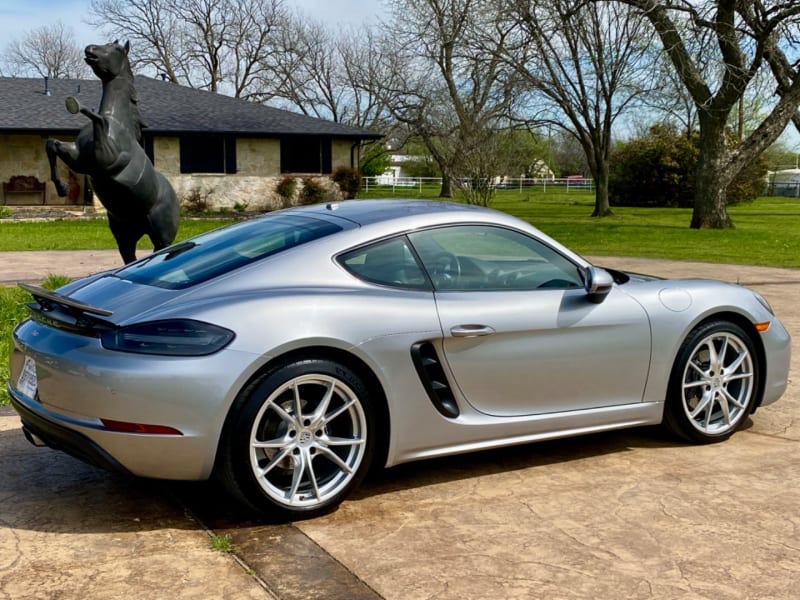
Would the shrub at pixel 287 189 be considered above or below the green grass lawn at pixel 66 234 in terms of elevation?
above

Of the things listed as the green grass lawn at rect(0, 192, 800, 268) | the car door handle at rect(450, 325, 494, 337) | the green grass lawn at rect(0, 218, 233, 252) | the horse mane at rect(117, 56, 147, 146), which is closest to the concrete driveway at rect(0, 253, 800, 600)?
the car door handle at rect(450, 325, 494, 337)

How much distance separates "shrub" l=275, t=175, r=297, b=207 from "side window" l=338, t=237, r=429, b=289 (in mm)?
30046

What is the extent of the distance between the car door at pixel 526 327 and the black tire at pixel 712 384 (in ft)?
0.97

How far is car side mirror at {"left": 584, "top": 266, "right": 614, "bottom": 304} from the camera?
4.43 m

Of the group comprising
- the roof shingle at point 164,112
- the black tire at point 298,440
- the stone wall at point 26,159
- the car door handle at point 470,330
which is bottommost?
the black tire at point 298,440

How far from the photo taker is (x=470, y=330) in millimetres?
4148

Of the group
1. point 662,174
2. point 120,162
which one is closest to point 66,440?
point 120,162

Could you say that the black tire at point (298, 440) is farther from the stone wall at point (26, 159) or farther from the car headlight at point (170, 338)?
the stone wall at point (26, 159)

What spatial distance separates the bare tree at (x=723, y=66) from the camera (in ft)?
78.4

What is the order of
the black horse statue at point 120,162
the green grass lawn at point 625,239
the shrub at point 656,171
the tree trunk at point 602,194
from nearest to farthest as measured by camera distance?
the black horse statue at point 120,162, the green grass lawn at point 625,239, the tree trunk at point 602,194, the shrub at point 656,171

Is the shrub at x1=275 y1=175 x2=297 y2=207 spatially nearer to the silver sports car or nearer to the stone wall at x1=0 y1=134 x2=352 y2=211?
the stone wall at x1=0 y1=134 x2=352 y2=211

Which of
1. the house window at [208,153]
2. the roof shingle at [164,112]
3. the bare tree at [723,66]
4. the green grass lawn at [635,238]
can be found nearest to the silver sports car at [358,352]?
the green grass lawn at [635,238]

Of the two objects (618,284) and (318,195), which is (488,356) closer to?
(618,284)

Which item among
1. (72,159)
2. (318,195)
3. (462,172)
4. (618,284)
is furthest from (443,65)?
(618,284)
